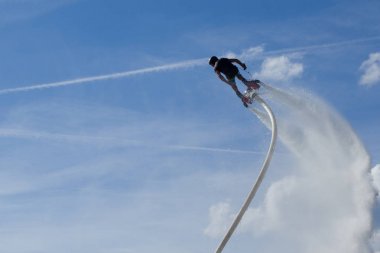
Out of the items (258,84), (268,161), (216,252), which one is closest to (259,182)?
(268,161)

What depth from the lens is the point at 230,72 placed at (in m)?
92.6

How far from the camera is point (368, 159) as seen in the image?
11981 centimetres

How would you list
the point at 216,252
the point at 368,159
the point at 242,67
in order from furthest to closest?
the point at 368,159
the point at 242,67
the point at 216,252

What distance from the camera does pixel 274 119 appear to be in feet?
278

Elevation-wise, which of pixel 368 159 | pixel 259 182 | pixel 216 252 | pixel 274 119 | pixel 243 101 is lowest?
pixel 216 252

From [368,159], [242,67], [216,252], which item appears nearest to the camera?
[216,252]

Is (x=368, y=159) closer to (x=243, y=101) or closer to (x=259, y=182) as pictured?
(x=243, y=101)

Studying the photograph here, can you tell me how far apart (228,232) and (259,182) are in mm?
6476

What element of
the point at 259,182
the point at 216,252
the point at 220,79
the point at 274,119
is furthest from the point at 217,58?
the point at 216,252

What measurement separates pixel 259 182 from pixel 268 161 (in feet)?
8.90

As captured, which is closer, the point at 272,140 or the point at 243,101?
the point at 272,140

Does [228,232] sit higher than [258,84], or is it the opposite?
[258,84]

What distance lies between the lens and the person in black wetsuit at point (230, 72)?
92.5 metres

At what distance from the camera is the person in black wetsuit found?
303 ft
